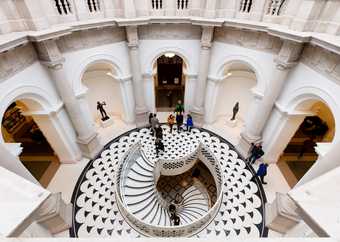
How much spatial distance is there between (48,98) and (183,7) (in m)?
6.90

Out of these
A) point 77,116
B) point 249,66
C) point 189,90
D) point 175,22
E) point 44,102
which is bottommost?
point 189,90

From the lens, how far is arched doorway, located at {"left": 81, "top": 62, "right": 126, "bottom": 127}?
11012mm

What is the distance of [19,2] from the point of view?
588 centimetres

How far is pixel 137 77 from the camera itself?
32.5ft

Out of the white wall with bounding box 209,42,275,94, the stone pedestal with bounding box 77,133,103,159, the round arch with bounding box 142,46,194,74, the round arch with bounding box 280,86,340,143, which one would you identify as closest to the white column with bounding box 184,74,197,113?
the round arch with bounding box 142,46,194,74

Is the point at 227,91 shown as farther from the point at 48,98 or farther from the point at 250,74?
the point at 48,98

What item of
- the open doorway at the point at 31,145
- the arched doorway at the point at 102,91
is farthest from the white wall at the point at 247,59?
the open doorway at the point at 31,145

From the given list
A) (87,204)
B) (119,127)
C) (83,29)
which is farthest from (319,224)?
(119,127)

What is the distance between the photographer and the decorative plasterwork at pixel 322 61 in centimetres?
560

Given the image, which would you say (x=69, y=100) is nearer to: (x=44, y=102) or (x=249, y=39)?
(x=44, y=102)

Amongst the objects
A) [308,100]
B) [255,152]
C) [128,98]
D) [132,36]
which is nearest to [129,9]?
[132,36]

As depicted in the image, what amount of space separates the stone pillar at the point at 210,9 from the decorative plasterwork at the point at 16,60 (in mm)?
6794

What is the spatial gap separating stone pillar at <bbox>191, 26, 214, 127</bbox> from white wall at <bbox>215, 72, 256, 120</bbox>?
3.96 ft

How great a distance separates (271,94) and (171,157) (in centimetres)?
528
